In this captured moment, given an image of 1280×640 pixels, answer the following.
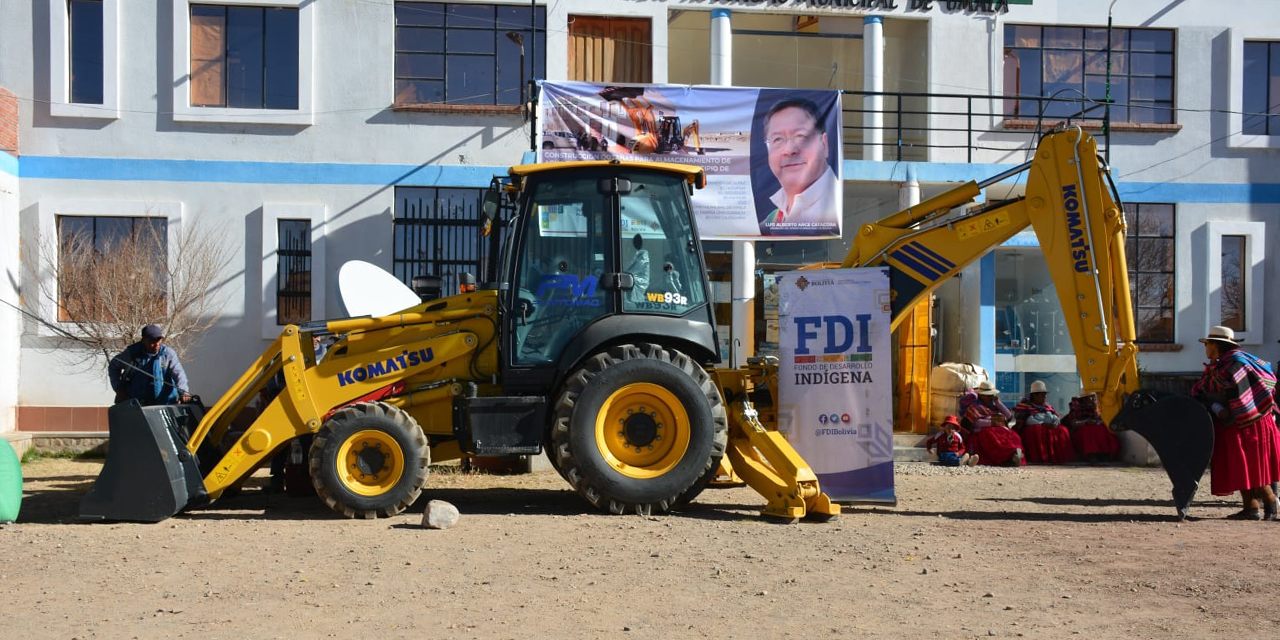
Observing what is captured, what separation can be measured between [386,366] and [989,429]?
7.63 meters

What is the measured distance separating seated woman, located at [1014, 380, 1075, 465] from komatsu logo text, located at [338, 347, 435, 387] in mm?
8023

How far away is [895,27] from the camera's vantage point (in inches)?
722

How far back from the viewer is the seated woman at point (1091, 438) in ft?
46.6

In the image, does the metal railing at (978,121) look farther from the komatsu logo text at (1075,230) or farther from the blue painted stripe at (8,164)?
the blue painted stripe at (8,164)

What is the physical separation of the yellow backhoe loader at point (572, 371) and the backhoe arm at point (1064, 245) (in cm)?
2

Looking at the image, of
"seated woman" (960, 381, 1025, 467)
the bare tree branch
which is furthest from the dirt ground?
the bare tree branch

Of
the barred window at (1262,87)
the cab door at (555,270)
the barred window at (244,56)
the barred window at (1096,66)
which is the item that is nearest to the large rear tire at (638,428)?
the cab door at (555,270)

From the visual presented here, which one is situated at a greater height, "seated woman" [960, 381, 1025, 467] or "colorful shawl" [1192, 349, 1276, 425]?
"colorful shawl" [1192, 349, 1276, 425]

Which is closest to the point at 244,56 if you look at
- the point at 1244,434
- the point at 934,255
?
the point at 934,255

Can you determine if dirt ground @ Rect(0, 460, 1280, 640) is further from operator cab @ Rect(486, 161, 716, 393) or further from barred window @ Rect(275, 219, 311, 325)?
barred window @ Rect(275, 219, 311, 325)

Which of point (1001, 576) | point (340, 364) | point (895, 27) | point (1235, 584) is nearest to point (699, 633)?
point (1001, 576)

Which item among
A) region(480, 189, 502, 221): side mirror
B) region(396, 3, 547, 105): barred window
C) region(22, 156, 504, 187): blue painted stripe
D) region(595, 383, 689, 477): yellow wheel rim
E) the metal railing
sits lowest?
region(595, 383, 689, 477): yellow wheel rim

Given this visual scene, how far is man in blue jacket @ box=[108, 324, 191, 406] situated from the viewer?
34.1 feet

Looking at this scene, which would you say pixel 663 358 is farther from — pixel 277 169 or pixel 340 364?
pixel 277 169
